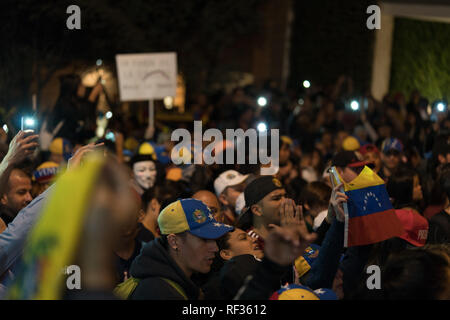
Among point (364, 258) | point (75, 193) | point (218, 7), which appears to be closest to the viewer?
point (75, 193)

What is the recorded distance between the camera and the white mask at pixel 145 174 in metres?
8.26

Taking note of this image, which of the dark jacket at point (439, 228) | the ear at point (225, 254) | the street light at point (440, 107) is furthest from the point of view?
the street light at point (440, 107)

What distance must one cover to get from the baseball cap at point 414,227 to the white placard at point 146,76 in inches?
295

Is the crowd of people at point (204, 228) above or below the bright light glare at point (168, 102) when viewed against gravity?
above

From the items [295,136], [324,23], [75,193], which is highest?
[324,23]

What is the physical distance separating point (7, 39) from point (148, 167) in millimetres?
6840

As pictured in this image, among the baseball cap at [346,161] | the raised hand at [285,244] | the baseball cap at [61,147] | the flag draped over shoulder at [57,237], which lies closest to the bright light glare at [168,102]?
the baseball cap at [61,147]

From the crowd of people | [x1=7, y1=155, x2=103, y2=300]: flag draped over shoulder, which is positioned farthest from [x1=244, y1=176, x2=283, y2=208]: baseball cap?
[x1=7, y1=155, x2=103, y2=300]: flag draped over shoulder

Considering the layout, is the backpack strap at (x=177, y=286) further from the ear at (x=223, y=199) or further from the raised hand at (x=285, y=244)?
the ear at (x=223, y=199)

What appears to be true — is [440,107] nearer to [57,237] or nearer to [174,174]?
[174,174]

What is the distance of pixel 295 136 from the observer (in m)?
13.4

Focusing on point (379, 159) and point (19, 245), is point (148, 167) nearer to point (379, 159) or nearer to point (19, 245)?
point (379, 159)

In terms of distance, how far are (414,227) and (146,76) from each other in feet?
25.9
